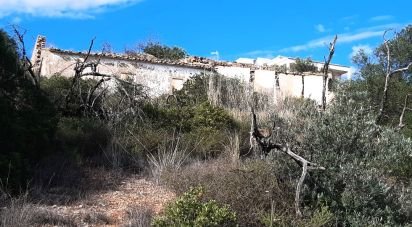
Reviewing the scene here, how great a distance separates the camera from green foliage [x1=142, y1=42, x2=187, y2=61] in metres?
36.1

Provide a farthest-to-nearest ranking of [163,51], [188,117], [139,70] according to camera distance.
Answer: [163,51] → [139,70] → [188,117]

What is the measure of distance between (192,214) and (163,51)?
31695mm

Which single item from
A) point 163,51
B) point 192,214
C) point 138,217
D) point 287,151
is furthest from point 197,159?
point 163,51

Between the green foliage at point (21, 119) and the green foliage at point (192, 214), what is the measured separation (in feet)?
9.09

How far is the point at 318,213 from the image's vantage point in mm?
6035

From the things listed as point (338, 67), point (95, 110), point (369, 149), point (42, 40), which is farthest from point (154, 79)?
point (338, 67)

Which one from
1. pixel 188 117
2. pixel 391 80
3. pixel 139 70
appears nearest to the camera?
pixel 188 117

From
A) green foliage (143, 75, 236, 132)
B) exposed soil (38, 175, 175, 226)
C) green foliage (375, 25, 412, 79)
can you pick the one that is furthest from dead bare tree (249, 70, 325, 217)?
green foliage (375, 25, 412, 79)

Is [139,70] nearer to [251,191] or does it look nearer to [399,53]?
[399,53]

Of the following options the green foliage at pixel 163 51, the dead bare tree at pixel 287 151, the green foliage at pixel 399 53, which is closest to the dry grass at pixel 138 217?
the dead bare tree at pixel 287 151

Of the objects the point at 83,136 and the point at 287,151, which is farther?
the point at 83,136

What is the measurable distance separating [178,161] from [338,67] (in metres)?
42.2

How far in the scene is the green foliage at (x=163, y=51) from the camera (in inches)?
1422

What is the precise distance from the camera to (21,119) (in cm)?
871
